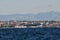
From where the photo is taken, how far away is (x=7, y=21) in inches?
5472

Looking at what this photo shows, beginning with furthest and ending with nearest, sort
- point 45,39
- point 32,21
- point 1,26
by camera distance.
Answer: point 32,21
point 1,26
point 45,39

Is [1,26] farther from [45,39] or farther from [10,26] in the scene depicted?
[45,39]

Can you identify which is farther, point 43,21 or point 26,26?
point 43,21

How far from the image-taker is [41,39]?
5262cm

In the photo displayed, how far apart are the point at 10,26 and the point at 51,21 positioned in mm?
22488

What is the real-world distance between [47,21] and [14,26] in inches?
906

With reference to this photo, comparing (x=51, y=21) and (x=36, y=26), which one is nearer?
(x=36, y=26)

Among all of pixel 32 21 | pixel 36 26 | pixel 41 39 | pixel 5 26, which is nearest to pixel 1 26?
pixel 5 26

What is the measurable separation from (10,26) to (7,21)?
19.0 m

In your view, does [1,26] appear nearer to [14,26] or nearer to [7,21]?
[14,26]

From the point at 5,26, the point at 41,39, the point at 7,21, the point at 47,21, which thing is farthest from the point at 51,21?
the point at 41,39

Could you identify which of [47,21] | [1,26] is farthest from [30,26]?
[47,21]

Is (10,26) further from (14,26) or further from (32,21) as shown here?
(32,21)

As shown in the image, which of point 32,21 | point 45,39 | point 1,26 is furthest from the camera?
point 32,21
